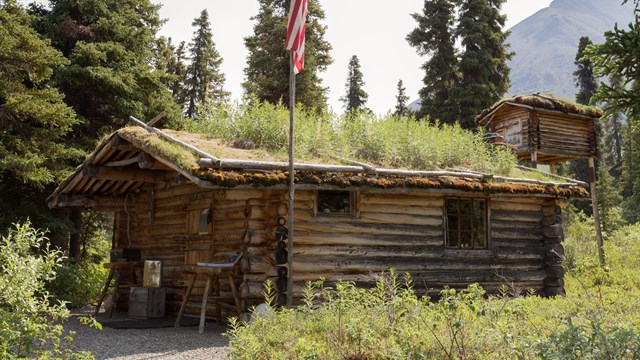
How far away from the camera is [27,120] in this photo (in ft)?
55.9

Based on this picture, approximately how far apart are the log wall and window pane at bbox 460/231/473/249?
19cm

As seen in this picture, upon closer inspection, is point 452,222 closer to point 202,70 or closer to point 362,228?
point 362,228

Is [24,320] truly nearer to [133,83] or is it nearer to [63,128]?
[63,128]

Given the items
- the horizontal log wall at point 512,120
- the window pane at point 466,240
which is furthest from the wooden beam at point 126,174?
the horizontal log wall at point 512,120

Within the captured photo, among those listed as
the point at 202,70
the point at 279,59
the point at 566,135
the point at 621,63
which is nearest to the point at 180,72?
the point at 202,70

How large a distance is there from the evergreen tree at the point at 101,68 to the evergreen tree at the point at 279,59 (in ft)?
20.7

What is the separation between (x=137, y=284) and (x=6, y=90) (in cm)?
650

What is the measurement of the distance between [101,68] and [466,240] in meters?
12.5

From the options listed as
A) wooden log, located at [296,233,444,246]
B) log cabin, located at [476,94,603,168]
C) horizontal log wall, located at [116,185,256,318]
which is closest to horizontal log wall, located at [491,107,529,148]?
log cabin, located at [476,94,603,168]

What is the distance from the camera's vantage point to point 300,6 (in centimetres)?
1030

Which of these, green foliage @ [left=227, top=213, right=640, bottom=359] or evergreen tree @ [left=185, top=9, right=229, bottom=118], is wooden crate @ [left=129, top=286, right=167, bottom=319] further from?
evergreen tree @ [left=185, top=9, right=229, bottom=118]

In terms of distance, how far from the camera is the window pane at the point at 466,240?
44.2 ft

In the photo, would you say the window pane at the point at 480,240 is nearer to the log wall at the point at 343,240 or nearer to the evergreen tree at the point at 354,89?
the log wall at the point at 343,240

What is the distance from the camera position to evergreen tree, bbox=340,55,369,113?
1779 inches
